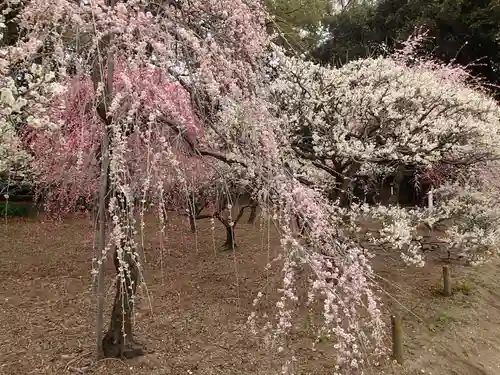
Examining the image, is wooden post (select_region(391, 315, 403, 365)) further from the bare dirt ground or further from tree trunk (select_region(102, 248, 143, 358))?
tree trunk (select_region(102, 248, 143, 358))

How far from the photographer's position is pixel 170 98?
2992 millimetres

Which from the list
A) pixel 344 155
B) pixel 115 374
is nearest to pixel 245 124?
pixel 115 374

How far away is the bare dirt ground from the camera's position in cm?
419

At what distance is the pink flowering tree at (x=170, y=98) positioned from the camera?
2359 mm

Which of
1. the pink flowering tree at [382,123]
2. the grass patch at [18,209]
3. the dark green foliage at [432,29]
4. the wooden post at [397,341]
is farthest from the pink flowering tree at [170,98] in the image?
the grass patch at [18,209]

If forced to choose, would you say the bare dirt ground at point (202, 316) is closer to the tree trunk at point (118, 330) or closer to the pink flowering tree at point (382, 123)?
the tree trunk at point (118, 330)

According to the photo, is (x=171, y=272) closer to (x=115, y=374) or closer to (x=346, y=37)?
(x=115, y=374)

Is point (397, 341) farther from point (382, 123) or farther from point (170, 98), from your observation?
point (170, 98)

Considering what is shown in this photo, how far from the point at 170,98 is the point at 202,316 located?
9.95ft

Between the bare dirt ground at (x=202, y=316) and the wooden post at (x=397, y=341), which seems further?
the wooden post at (x=397, y=341)

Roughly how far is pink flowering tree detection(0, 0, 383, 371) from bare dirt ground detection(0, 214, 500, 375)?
0.32 m

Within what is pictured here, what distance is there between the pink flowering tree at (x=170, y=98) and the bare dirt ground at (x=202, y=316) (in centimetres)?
32

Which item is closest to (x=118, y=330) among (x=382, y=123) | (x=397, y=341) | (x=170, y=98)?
(x=170, y=98)

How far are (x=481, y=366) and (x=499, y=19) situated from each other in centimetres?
1048
